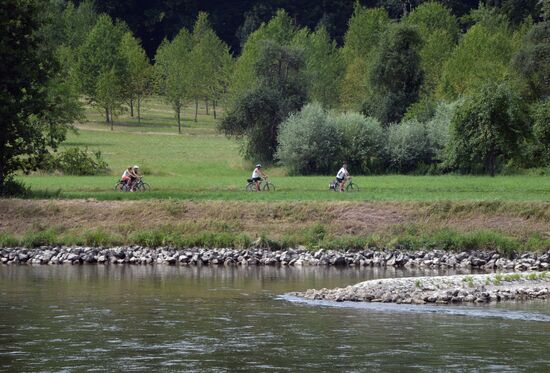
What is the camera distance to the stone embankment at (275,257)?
4459 cm

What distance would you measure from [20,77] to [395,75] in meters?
45.7

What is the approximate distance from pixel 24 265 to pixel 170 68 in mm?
88740

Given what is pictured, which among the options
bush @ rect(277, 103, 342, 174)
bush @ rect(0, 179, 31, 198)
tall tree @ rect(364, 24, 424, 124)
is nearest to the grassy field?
bush @ rect(0, 179, 31, 198)

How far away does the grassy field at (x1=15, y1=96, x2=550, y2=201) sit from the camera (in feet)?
190

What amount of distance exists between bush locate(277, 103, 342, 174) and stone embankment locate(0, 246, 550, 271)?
36526 millimetres

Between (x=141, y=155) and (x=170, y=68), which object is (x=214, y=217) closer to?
(x=141, y=155)

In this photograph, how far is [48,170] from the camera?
3275 inches

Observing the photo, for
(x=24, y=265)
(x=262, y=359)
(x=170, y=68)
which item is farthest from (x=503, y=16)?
(x=262, y=359)

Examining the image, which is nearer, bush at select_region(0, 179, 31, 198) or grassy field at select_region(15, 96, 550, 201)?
bush at select_region(0, 179, 31, 198)

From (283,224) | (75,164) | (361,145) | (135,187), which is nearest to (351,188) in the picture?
(135,187)

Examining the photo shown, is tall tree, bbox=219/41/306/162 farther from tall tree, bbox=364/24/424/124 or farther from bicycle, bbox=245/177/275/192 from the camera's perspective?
bicycle, bbox=245/177/275/192

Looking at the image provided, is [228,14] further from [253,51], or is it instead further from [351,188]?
[351,188]

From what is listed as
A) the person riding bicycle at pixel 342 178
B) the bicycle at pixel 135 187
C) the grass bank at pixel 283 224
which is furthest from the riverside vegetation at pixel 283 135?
the person riding bicycle at pixel 342 178

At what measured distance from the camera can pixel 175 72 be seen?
12975cm
